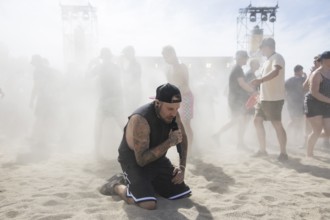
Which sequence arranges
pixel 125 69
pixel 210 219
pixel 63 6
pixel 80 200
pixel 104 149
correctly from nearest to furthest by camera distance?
pixel 210 219 < pixel 80 200 < pixel 104 149 < pixel 125 69 < pixel 63 6

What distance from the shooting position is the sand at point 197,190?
323 cm

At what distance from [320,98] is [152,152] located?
3342 millimetres

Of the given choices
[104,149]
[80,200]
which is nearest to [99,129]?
[104,149]

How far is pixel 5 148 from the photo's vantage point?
6.93m

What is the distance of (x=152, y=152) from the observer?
11.0 feet

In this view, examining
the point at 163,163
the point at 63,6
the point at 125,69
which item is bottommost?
the point at 163,163

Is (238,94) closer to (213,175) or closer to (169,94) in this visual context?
(213,175)

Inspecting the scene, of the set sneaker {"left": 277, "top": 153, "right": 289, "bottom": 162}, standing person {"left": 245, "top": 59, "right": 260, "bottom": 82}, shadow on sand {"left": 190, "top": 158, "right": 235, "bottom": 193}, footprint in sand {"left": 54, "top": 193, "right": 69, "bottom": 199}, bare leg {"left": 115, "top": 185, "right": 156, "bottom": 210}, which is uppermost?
standing person {"left": 245, "top": 59, "right": 260, "bottom": 82}

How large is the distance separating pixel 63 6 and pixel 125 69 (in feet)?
61.1

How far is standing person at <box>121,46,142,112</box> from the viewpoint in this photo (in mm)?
7381

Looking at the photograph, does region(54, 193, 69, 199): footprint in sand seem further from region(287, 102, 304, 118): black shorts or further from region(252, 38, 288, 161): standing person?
region(287, 102, 304, 118): black shorts

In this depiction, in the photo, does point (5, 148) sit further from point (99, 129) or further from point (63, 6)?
point (63, 6)

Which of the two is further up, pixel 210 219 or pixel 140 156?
pixel 140 156

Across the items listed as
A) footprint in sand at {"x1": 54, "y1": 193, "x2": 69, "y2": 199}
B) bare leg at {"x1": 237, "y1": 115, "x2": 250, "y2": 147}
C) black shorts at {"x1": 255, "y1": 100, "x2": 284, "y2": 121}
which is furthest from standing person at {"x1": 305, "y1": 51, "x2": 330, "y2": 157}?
footprint in sand at {"x1": 54, "y1": 193, "x2": 69, "y2": 199}
